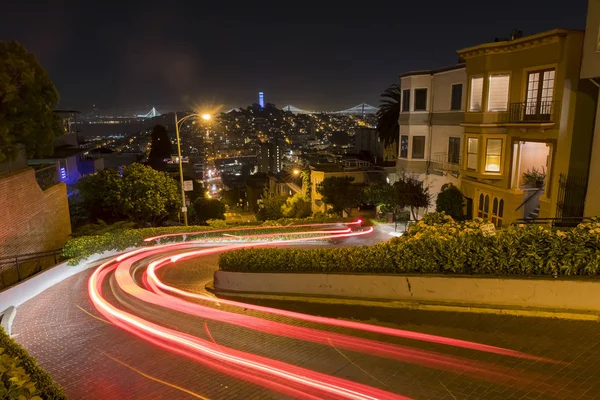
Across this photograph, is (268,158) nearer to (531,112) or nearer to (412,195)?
(412,195)

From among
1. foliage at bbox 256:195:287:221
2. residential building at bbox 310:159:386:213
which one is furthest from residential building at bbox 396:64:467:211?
foliage at bbox 256:195:287:221

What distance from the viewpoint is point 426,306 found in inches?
423

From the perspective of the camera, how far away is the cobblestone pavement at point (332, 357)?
7.43 meters

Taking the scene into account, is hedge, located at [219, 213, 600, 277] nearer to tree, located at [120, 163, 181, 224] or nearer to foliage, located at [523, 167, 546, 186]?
foliage, located at [523, 167, 546, 186]

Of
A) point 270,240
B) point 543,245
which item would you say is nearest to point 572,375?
point 543,245

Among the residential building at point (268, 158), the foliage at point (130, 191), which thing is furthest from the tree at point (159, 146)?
the foliage at point (130, 191)

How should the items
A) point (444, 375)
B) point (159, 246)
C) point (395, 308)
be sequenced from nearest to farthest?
point (444, 375), point (395, 308), point (159, 246)

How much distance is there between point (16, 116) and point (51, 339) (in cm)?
1060

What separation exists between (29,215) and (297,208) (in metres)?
22.2

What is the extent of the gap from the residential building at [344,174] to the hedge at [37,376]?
3043cm

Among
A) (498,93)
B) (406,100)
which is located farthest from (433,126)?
(498,93)

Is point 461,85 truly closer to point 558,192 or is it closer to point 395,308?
point 558,192

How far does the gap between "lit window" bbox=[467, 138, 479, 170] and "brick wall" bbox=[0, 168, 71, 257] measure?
67.9 feet

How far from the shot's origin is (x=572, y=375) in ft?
24.6
